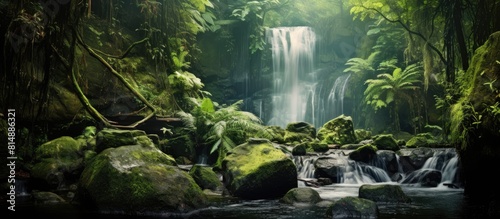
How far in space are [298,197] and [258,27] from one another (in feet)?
49.1

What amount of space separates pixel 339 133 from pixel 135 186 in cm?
985

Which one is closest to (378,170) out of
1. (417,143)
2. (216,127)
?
(417,143)

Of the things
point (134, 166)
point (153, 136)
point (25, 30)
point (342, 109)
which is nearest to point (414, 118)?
point (342, 109)

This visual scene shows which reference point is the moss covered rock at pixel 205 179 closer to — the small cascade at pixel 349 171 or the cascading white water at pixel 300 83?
the small cascade at pixel 349 171

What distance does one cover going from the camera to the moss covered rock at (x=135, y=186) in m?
5.92

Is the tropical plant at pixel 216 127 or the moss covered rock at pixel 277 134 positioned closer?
the tropical plant at pixel 216 127

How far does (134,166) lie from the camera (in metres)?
6.32

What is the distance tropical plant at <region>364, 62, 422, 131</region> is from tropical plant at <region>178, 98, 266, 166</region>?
6815 mm

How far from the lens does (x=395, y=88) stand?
17.2 meters

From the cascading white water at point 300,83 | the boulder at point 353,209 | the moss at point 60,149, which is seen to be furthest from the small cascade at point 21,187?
the cascading white water at point 300,83

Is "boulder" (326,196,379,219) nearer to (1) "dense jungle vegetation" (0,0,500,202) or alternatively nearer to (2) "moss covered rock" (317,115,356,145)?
(1) "dense jungle vegetation" (0,0,500,202)

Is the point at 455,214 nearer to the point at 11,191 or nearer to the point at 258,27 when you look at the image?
the point at 11,191

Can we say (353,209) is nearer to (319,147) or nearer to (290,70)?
(319,147)

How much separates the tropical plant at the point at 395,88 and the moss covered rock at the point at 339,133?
9.25 ft
